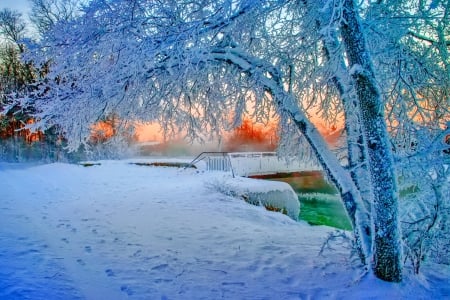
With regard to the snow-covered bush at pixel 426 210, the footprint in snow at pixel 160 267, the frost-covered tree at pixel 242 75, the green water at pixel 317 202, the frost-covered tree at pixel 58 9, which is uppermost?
the frost-covered tree at pixel 58 9

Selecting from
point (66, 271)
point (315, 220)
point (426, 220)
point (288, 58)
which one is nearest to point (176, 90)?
point (288, 58)

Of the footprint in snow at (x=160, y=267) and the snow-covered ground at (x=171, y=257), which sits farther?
the footprint in snow at (x=160, y=267)

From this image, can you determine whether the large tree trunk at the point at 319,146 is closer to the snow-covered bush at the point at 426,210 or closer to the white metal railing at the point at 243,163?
the snow-covered bush at the point at 426,210

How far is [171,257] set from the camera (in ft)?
13.3

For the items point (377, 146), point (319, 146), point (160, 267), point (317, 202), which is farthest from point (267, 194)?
point (377, 146)

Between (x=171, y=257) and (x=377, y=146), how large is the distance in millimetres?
2891

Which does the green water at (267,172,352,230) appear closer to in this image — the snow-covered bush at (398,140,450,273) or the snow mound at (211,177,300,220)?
the snow mound at (211,177,300,220)

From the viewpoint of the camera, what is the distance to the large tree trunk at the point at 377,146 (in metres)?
3.07

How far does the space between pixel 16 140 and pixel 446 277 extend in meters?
24.8

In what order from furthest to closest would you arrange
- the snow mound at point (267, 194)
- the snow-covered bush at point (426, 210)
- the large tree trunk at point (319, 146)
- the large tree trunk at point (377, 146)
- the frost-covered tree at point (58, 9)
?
the snow mound at point (267, 194)
the frost-covered tree at point (58, 9)
the large tree trunk at point (319, 146)
the snow-covered bush at point (426, 210)
the large tree trunk at point (377, 146)

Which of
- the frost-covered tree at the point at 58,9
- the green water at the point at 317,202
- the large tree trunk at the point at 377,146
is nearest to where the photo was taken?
the large tree trunk at the point at 377,146

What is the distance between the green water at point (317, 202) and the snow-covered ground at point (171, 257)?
7.63ft

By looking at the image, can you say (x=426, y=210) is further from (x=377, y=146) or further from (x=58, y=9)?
(x=58, y=9)

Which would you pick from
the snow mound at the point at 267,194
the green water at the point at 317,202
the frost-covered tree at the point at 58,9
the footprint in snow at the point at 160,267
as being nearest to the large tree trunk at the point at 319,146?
the frost-covered tree at the point at 58,9
